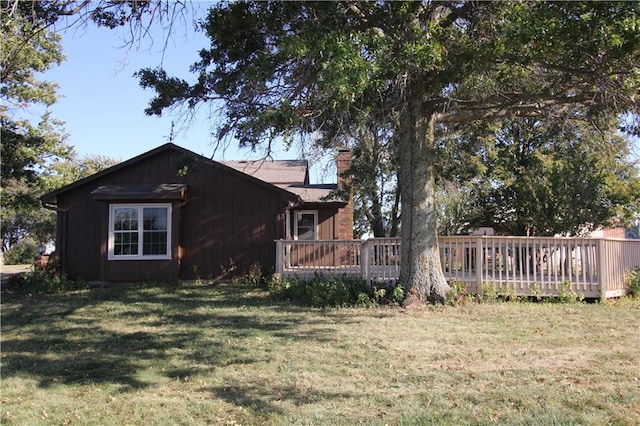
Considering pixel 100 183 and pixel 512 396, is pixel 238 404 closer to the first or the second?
pixel 512 396

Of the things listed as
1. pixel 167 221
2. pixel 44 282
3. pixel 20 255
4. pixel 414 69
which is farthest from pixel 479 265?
pixel 20 255

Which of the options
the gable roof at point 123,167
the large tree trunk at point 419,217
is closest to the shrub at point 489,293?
the large tree trunk at point 419,217

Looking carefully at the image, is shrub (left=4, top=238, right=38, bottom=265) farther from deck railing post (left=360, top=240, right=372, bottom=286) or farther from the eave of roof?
deck railing post (left=360, top=240, right=372, bottom=286)

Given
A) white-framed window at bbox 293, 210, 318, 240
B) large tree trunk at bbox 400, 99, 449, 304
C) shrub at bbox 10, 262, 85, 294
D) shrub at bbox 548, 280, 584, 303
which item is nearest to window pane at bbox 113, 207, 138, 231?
shrub at bbox 10, 262, 85, 294

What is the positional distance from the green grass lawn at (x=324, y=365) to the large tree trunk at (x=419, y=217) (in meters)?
0.68

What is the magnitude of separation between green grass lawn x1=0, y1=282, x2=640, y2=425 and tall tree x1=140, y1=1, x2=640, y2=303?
276 centimetres

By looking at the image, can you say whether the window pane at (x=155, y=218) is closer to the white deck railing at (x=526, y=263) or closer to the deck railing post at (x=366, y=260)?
the deck railing post at (x=366, y=260)

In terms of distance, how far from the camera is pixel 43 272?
15.8 m

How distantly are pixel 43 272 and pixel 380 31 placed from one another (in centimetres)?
1239

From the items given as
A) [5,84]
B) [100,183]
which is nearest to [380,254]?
[100,183]

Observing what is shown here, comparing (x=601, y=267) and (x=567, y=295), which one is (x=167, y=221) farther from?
(x=601, y=267)

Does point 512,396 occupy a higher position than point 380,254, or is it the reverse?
point 380,254

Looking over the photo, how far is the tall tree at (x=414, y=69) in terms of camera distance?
7.80 meters

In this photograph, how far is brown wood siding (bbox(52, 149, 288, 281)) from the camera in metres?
16.5
